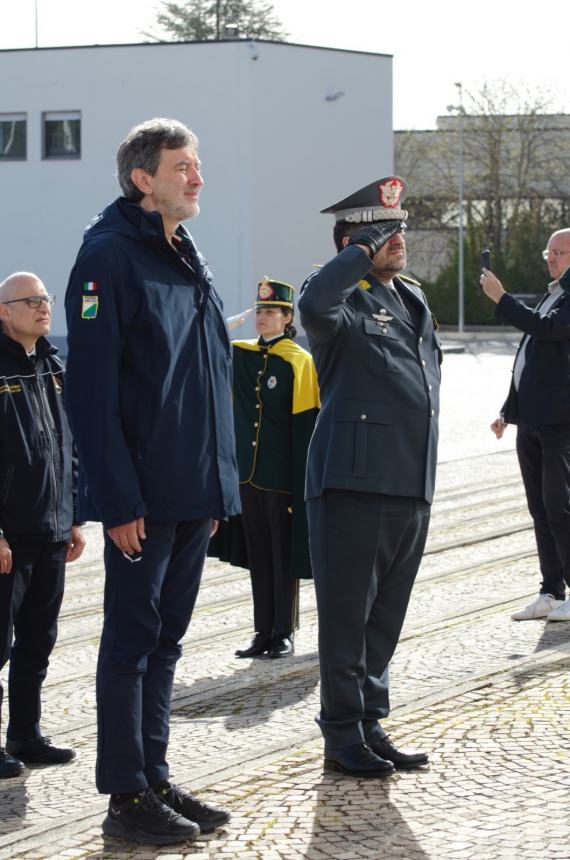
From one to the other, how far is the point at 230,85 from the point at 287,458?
29167 mm

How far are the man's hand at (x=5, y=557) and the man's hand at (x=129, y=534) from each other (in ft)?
3.89

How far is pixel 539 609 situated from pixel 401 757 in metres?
3.05

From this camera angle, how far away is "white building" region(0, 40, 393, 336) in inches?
1420

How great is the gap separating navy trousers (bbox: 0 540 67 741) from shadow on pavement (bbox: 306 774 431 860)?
50.9 inches

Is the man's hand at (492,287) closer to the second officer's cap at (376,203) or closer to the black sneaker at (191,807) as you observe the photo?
the second officer's cap at (376,203)

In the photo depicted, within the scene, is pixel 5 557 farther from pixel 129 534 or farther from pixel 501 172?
pixel 501 172

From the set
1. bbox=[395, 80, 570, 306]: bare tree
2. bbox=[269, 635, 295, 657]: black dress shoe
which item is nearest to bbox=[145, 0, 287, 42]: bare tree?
bbox=[395, 80, 570, 306]: bare tree

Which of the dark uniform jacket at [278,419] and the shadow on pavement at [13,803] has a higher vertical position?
the dark uniform jacket at [278,419]

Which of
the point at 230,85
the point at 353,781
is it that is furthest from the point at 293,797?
the point at 230,85

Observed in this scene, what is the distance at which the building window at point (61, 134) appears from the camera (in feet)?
122

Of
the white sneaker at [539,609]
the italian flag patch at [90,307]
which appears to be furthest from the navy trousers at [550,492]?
the italian flag patch at [90,307]

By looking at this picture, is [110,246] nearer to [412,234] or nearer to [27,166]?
[27,166]

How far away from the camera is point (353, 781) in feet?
17.2

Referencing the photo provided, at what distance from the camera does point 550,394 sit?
813 cm
